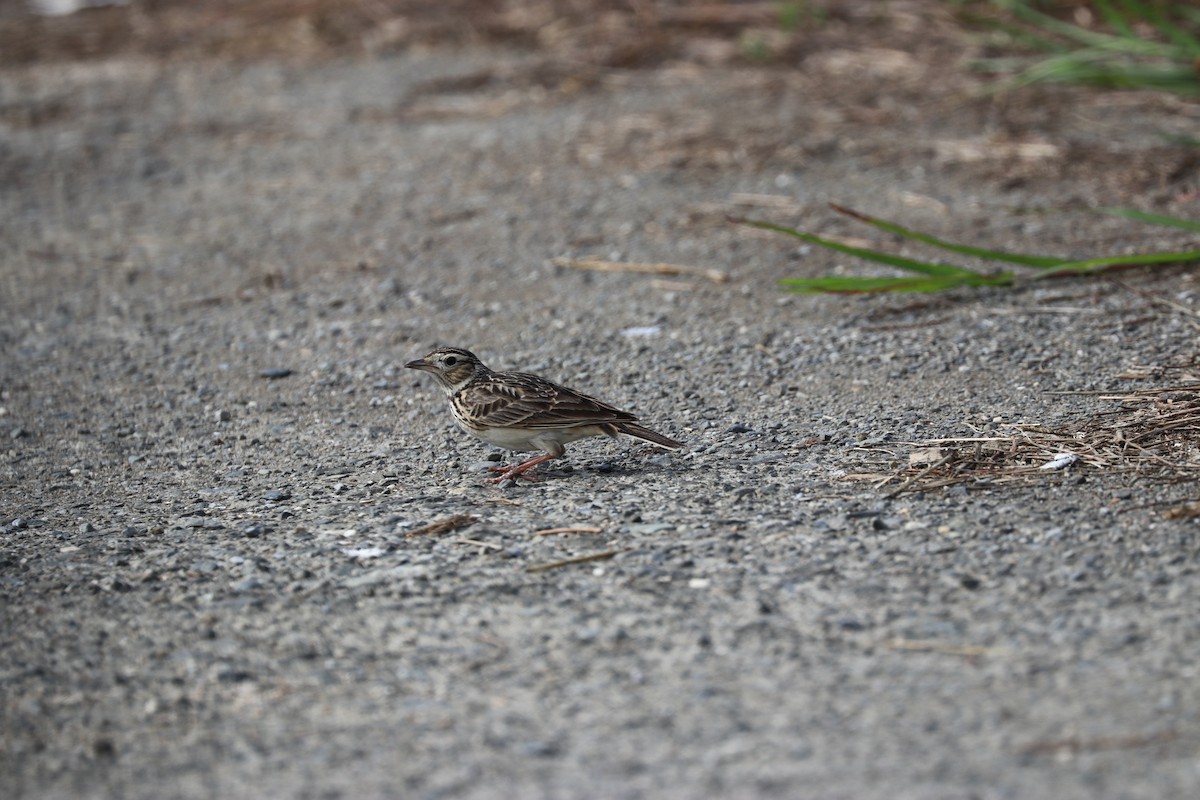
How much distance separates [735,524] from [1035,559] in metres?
1.12

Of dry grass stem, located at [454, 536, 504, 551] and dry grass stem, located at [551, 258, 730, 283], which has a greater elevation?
dry grass stem, located at [454, 536, 504, 551]

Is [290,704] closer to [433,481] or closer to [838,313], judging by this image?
[433,481]

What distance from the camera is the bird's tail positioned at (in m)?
5.94

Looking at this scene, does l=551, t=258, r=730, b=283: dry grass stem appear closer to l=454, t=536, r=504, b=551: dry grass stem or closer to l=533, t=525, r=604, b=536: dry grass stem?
l=533, t=525, r=604, b=536: dry grass stem

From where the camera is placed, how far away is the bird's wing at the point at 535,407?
606 centimetres

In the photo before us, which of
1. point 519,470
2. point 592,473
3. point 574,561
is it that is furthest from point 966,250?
point 574,561

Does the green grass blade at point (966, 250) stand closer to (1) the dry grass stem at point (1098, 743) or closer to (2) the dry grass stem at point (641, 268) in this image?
(2) the dry grass stem at point (641, 268)

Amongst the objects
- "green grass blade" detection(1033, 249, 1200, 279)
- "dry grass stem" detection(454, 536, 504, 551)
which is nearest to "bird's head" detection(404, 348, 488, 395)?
"dry grass stem" detection(454, 536, 504, 551)

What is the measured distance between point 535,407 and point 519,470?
294 mm

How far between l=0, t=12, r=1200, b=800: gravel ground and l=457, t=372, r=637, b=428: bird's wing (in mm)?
291

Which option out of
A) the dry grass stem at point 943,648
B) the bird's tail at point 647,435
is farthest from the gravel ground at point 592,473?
the bird's tail at point 647,435

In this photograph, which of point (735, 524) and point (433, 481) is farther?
point (433, 481)

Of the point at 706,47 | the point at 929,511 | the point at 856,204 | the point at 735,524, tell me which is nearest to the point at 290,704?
the point at 735,524

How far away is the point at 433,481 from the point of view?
6.24 m
